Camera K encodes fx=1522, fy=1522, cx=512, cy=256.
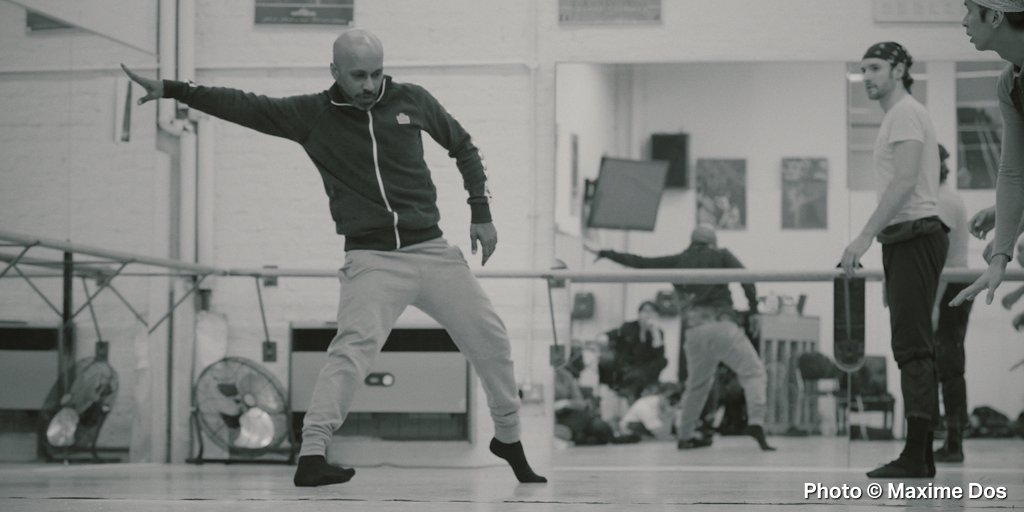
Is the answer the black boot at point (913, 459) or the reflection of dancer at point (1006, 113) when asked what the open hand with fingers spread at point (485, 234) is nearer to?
the black boot at point (913, 459)

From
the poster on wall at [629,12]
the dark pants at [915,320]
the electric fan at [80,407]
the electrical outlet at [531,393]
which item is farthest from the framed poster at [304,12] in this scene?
the dark pants at [915,320]

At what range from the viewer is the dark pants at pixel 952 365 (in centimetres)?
684

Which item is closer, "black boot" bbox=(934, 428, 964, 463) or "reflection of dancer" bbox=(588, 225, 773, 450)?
"black boot" bbox=(934, 428, 964, 463)

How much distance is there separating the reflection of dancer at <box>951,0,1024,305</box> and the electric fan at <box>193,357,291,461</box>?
4.47 meters

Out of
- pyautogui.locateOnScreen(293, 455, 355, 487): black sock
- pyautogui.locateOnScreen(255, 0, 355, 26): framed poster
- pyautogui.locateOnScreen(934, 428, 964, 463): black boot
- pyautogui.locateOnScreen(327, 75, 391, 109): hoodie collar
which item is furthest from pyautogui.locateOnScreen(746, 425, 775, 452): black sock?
pyautogui.locateOnScreen(293, 455, 355, 487): black sock

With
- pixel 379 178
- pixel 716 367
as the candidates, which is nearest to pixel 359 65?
pixel 379 178

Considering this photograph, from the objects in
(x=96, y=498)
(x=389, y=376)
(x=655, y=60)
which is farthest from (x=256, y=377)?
(x=96, y=498)

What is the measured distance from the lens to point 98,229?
696 centimetres

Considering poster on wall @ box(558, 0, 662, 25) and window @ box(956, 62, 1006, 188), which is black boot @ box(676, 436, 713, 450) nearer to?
window @ box(956, 62, 1006, 188)

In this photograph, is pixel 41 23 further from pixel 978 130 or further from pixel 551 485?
pixel 978 130

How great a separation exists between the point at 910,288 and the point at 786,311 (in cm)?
359

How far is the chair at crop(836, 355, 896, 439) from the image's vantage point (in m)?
8.81

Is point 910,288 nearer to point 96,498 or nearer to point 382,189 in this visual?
point 382,189

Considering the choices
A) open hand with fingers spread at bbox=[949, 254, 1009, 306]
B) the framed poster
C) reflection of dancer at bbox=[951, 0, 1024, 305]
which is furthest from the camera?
the framed poster
